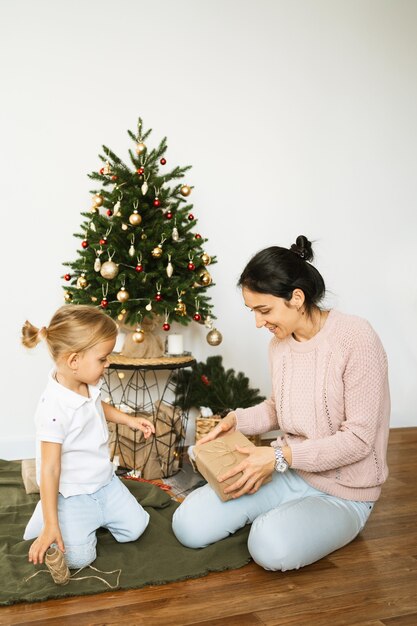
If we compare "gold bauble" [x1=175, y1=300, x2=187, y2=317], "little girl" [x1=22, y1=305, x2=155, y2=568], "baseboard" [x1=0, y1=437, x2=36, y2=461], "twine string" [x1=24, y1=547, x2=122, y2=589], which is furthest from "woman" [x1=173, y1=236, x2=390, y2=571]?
"baseboard" [x1=0, y1=437, x2=36, y2=461]

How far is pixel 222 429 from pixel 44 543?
2.34 ft

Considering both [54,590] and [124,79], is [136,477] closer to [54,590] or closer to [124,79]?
[54,590]

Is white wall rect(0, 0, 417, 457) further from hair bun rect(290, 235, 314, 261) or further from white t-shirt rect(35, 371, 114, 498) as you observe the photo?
hair bun rect(290, 235, 314, 261)

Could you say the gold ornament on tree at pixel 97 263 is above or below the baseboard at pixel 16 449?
above

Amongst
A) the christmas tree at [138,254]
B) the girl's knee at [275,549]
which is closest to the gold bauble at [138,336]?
the christmas tree at [138,254]

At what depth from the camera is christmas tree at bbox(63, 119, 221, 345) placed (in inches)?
99.6

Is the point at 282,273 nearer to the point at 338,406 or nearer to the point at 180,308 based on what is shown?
the point at 338,406

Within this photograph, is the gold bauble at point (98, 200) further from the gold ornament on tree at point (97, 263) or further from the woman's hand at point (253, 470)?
the woman's hand at point (253, 470)

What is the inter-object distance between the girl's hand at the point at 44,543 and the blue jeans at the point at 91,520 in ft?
0.47

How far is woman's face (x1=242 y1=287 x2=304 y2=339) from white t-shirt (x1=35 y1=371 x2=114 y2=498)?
546 mm

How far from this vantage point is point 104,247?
2.53 meters

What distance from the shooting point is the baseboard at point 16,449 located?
2.92m

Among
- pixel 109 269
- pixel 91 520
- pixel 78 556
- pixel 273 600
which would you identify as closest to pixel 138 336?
pixel 109 269

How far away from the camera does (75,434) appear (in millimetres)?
1814
